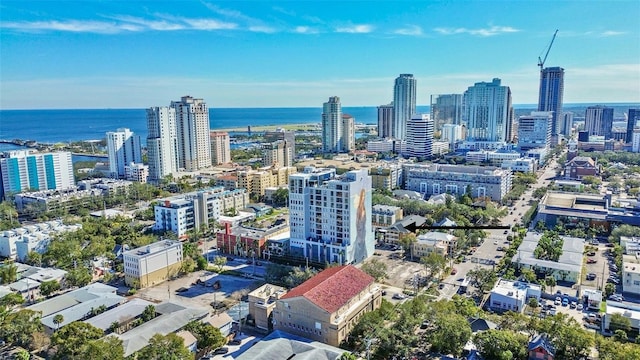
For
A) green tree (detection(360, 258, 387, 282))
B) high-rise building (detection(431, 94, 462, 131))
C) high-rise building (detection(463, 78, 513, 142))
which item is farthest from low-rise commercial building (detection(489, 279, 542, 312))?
high-rise building (detection(431, 94, 462, 131))

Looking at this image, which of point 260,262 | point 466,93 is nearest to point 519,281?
point 260,262

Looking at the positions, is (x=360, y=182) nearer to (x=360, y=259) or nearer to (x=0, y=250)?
(x=360, y=259)

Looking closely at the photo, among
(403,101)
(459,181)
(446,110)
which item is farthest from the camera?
(446,110)

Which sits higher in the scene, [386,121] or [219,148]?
[386,121]

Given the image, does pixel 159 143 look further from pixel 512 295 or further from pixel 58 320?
pixel 512 295

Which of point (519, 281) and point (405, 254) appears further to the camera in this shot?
point (405, 254)

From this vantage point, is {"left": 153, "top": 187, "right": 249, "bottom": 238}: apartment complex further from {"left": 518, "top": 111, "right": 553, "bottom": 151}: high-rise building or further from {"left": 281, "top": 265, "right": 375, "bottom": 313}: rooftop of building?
{"left": 518, "top": 111, "right": 553, "bottom": 151}: high-rise building

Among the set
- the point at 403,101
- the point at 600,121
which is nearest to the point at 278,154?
the point at 403,101
